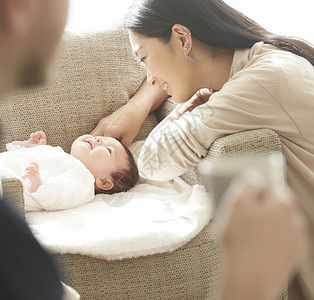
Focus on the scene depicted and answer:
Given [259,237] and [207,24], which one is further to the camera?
[207,24]

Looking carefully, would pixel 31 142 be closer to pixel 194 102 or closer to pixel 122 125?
pixel 122 125

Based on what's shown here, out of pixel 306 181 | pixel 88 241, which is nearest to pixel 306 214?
pixel 306 181

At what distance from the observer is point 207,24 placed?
1976 mm

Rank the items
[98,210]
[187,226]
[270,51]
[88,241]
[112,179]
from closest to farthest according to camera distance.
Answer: [88,241]
[187,226]
[270,51]
[98,210]
[112,179]

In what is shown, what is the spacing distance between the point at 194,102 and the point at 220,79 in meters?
0.17

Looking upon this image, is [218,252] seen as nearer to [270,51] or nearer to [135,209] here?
[135,209]

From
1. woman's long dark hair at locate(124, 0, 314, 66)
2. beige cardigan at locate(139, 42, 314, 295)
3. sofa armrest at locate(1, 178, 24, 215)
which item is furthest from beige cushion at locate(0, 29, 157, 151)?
sofa armrest at locate(1, 178, 24, 215)

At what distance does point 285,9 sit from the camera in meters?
3.55

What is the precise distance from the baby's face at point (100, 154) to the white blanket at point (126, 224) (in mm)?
151

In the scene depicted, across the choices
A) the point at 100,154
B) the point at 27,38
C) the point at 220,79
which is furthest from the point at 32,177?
the point at 27,38

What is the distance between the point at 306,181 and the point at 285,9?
6.73ft

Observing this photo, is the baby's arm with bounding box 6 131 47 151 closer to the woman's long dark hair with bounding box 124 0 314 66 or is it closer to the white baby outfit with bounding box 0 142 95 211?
the white baby outfit with bounding box 0 142 95 211

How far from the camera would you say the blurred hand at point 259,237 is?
1.63 ft

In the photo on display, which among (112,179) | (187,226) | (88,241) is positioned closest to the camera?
(88,241)
